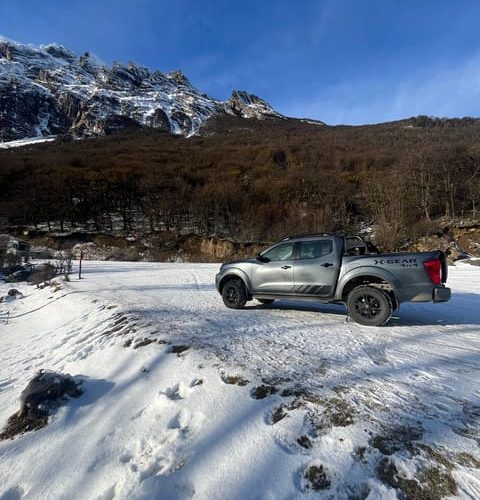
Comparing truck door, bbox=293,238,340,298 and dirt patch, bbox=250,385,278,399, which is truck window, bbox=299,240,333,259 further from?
dirt patch, bbox=250,385,278,399

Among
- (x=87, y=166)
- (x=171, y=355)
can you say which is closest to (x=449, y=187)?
(x=171, y=355)

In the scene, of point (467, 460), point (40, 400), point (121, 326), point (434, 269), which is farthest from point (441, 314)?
point (40, 400)

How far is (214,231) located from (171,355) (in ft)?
Answer: 113

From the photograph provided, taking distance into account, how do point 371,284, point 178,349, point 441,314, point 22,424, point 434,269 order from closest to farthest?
point 22,424
point 178,349
point 434,269
point 371,284
point 441,314

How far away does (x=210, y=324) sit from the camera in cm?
629

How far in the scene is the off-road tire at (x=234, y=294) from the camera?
7.70 meters

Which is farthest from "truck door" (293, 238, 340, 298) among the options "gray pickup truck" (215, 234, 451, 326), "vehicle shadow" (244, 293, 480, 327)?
"vehicle shadow" (244, 293, 480, 327)

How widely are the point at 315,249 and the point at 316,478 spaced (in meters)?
4.74

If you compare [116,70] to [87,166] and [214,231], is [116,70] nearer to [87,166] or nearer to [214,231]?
[87,166]

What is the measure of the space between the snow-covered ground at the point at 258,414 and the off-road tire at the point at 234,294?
139 cm

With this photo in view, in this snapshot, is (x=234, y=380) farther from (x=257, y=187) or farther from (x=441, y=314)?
(x=257, y=187)

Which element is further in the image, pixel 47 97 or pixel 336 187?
pixel 47 97

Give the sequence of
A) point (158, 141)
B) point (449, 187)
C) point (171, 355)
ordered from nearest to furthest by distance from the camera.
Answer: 1. point (171, 355)
2. point (449, 187)
3. point (158, 141)

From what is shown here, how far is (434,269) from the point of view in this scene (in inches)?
220
